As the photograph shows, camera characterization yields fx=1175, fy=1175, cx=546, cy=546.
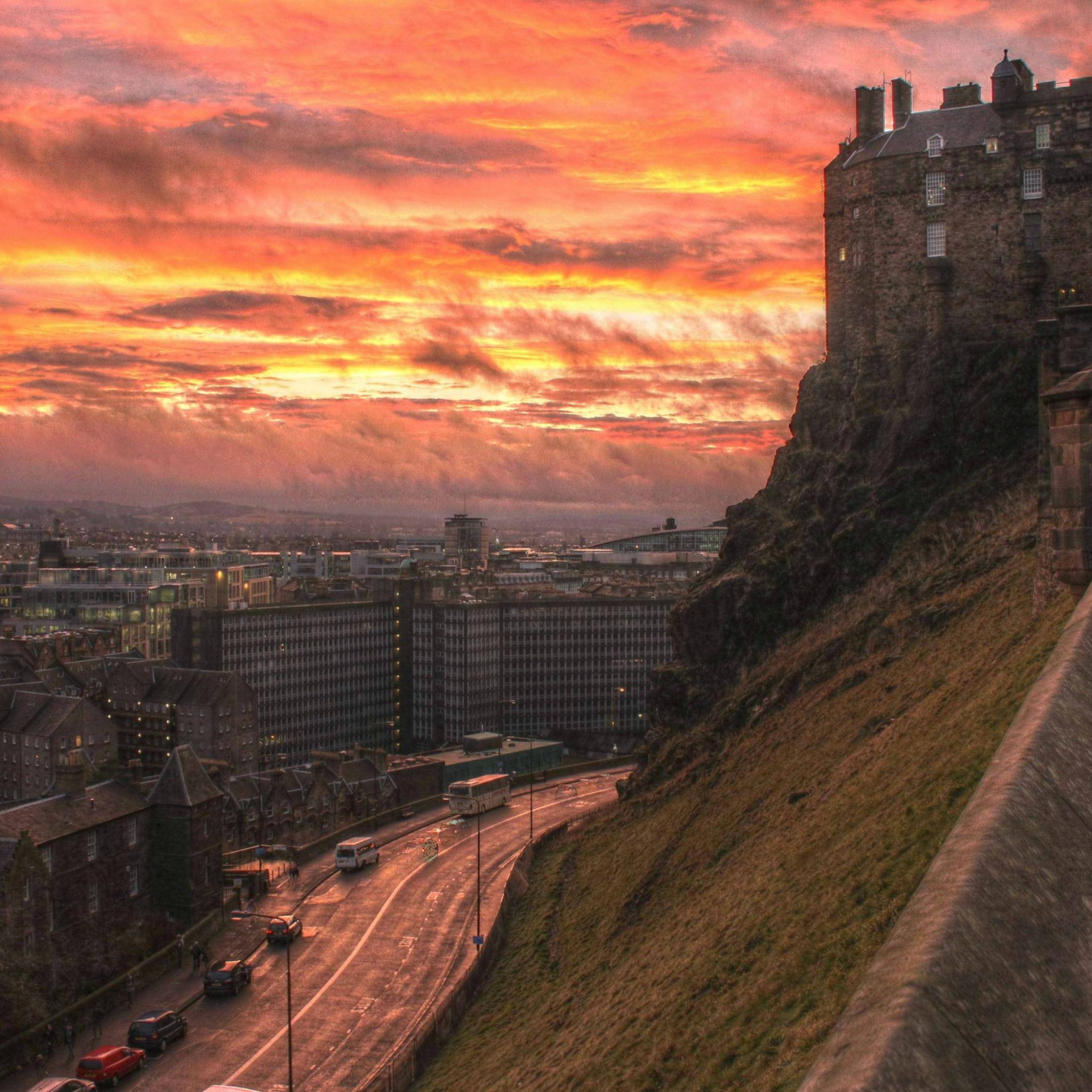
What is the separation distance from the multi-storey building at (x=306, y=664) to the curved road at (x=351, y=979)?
188 feet

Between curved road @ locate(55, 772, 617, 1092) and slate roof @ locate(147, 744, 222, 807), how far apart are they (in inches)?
395

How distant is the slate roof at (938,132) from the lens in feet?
194

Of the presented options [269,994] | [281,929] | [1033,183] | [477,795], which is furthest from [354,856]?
[1033,183]

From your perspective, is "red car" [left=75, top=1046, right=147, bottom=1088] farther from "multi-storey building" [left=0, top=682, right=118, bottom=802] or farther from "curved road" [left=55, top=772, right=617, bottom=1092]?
"multi-storey building" [left=0, top=682, right=118, bottom=802]

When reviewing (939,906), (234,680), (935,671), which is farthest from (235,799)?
(939,906)

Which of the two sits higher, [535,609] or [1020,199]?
[1020,199]

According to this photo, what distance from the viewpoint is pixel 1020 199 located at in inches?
2269

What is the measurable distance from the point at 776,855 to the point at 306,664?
123 m

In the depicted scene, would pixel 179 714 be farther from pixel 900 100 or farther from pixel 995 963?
pixel 995 963

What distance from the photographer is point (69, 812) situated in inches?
2552

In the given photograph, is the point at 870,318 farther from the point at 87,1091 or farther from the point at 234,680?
the point at 234,680

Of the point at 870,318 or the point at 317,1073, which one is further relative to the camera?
the point at 870,318

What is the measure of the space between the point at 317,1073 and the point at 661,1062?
31.5 m

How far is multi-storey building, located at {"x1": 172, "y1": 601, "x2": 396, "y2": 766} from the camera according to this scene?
141 metres
